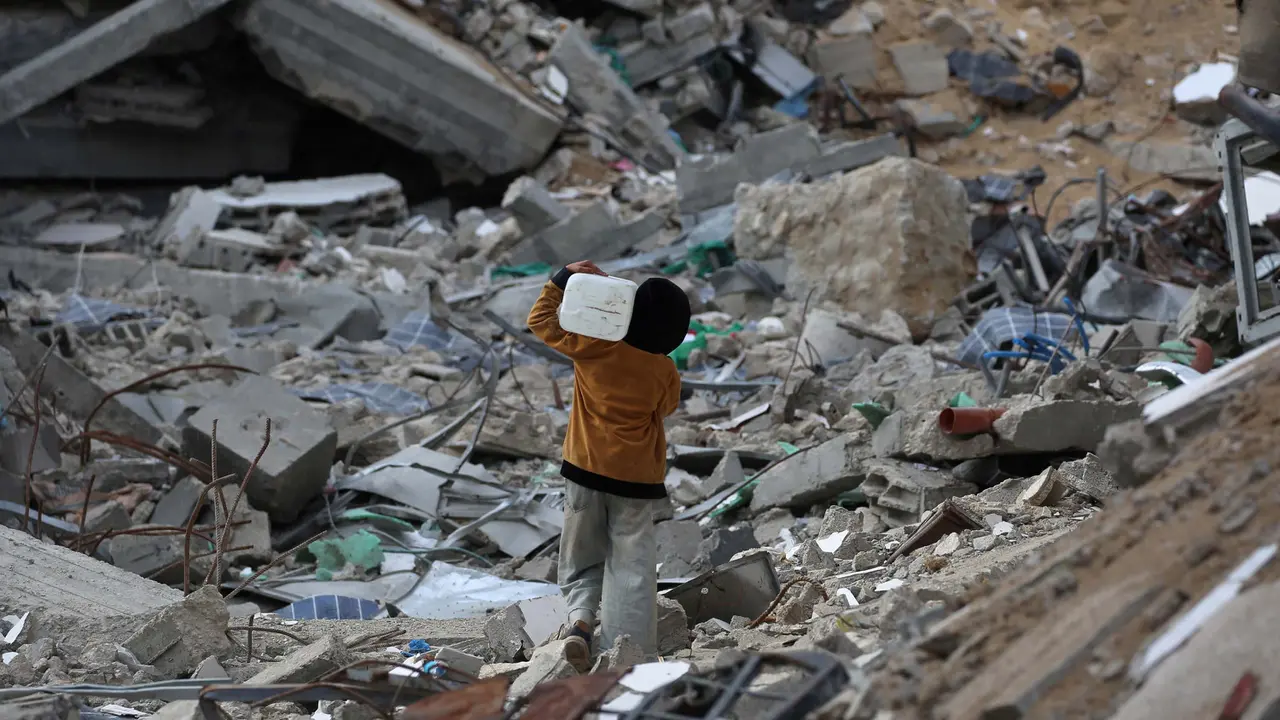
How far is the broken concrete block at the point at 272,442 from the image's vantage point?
5938 millimetres

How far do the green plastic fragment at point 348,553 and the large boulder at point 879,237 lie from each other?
16.6 ft

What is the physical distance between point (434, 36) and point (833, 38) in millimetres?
6993

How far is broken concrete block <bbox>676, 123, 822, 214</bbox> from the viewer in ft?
40.9

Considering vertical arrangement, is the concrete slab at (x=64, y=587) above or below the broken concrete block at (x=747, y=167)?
below

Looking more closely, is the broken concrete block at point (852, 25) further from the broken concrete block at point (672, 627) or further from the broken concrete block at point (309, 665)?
the broken concrete block at point (309, 665)

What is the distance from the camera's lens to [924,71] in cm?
1781

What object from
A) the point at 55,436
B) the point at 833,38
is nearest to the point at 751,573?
the point at 55,436

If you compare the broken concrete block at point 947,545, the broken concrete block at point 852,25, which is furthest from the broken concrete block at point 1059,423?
→ the broken concrete block at point 852,25

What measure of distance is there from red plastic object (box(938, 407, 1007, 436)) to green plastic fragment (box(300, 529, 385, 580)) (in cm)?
269

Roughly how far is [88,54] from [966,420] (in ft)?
34.9

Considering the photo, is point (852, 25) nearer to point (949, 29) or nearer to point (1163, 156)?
point (949, 29)

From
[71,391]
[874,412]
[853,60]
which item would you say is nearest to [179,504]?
[71,391]

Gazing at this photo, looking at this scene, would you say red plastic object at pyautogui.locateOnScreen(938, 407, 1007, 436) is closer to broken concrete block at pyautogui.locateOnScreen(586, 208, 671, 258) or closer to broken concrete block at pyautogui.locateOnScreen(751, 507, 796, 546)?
broken concrete block at pyautogui.locateOnScreen(751, 507, 796, 546)

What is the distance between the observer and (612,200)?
13.8 m
